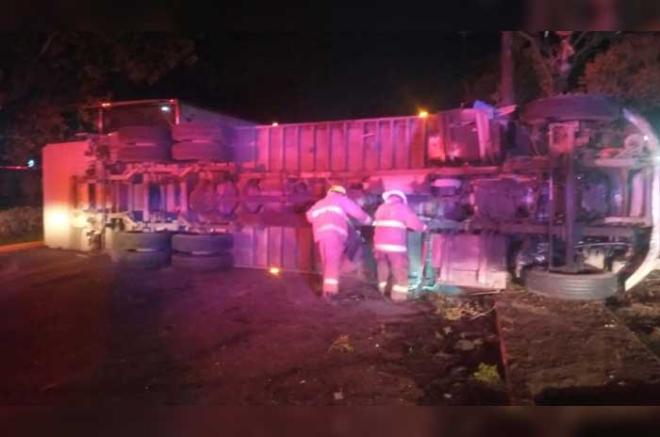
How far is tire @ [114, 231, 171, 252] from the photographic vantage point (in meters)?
9.62

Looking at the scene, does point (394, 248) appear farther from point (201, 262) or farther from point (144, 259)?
point (144, 259)

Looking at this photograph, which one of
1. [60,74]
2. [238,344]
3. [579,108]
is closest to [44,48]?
[60,74]

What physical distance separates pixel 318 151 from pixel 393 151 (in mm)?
1267

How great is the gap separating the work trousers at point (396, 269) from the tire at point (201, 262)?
2922 mm

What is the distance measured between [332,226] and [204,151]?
3159 millimetres

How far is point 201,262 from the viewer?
9320 mm

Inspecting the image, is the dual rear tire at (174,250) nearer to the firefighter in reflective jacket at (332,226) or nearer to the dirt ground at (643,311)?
the firefighter in reflective jacket at (332,226)

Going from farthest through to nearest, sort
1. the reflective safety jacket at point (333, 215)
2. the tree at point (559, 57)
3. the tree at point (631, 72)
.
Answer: the tree at point (559, 57)
the tree at point (631, 72)
the reflective safety jacket at point (333, 215)

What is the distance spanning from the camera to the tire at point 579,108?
21.3 feet

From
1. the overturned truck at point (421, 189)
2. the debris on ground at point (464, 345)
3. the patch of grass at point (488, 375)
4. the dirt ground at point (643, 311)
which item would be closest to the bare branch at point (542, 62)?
the overturned truck at point (421, 189)

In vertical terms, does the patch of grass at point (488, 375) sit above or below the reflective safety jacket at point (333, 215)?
below

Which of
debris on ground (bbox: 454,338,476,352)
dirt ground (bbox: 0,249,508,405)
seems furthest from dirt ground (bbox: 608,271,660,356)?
debris on ground (bbox: 454,338,476,352)

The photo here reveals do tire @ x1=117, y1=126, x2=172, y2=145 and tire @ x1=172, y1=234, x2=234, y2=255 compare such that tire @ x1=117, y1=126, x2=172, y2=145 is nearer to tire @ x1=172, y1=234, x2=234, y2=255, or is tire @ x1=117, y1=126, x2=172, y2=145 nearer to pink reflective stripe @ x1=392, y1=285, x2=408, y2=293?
tire @ x1=172, y1=234, x2=234, y2=255

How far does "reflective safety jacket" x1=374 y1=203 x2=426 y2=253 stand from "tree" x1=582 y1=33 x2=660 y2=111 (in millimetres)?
9777
